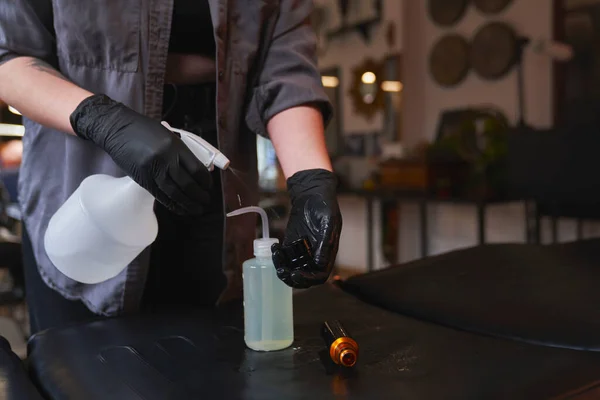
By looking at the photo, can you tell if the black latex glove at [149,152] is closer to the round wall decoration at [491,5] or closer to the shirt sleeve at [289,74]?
the shirt sleeve at [289,74]

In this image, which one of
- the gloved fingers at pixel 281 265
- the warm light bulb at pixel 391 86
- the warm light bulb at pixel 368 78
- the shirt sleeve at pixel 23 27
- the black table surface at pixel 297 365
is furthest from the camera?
the warm light bulb at pixel 368 78

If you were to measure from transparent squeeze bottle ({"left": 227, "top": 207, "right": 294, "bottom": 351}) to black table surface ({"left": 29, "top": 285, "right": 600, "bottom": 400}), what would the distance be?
0.05 ft

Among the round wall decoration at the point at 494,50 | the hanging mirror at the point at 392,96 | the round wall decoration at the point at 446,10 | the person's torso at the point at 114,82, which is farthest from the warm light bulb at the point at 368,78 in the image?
the person's torso at the point at 114,82

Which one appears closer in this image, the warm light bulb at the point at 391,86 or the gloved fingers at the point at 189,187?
the gloved fingers at the point at 189,187

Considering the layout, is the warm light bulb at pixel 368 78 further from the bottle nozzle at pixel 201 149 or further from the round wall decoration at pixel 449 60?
the bottle nozzle at pixel 201 149

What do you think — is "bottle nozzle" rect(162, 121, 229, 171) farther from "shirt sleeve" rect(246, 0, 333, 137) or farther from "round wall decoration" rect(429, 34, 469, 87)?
"round wall decoration" rect(429, 34, 469, 87)

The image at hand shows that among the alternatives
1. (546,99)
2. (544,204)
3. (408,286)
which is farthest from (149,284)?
(546,99)

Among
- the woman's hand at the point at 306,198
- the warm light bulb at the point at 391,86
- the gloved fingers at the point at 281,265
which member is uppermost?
the warm light bulb at the point at 391,86

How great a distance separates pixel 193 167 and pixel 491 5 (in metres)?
2.99

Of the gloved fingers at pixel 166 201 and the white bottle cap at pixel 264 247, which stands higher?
the gloved fingers at pixel 166 201

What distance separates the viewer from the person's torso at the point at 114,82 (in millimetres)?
756

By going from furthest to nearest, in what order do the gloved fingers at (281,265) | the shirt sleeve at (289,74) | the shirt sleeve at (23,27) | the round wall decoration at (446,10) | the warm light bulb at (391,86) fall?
the warm light bulb at (391,86) → the round wall decoration at (446,10) → the shirt sleeve at (289,74) → the shirt sleeve at (23,27) → the gloved fingers at (281,265)

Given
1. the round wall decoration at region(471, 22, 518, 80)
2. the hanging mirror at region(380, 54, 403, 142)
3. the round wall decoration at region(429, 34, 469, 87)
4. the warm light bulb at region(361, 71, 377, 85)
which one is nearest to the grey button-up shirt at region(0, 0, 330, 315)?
the round wall decoration at region(471, 22, 518, 80)

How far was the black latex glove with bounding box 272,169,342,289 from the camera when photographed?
589 mm
